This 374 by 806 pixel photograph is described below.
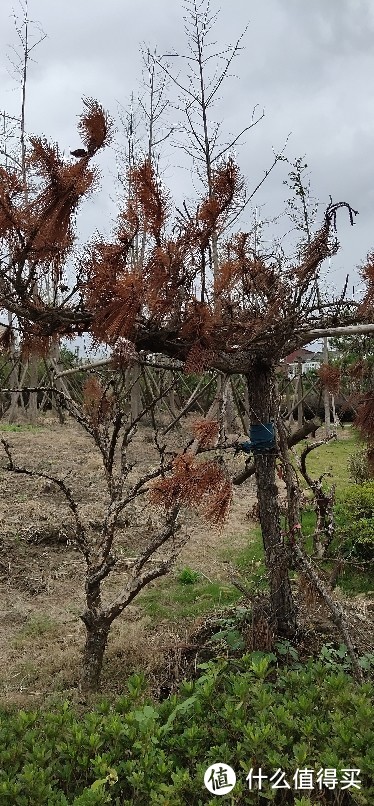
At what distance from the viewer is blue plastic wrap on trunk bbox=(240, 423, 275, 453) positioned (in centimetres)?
292

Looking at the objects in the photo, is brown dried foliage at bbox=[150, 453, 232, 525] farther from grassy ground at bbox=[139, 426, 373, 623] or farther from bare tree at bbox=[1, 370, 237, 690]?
grassy ground at bbox=[139, 426, 373, 623]

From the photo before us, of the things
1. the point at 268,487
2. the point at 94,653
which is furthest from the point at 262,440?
the point at 94,653

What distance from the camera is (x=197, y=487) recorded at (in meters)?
2.54

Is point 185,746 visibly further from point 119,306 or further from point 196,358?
point 119,306

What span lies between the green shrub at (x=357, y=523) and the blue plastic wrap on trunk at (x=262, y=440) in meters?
2.04

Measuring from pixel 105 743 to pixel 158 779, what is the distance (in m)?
0.24

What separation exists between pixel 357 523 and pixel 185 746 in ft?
11.3

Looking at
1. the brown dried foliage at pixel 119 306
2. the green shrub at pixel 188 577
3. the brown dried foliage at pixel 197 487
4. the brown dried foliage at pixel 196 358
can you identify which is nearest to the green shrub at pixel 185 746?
the brown dried foliage at pixel 197 487

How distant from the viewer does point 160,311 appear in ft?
7.23

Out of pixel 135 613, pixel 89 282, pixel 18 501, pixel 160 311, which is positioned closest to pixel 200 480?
pixel 160 311

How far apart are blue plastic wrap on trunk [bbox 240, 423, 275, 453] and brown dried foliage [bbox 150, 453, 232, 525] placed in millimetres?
314

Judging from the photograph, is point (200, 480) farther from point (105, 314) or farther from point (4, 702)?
point (4, 702)

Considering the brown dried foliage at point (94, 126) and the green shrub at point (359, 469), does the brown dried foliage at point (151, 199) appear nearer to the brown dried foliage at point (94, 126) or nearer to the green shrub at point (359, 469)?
the brown dried foliage at point (94, 126)

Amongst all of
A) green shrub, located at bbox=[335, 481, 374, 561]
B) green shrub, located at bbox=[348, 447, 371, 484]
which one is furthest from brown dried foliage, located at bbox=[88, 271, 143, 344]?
green shrub, located at bbox=[348, 447, 371, 484]
